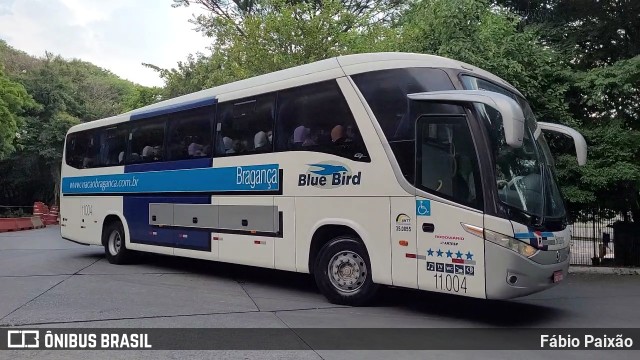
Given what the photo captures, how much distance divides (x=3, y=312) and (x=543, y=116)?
445 inches

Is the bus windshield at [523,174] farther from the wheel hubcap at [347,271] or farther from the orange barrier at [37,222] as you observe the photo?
the orange barrier at [37,222]

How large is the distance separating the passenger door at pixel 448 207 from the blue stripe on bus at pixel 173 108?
4777 millimetres

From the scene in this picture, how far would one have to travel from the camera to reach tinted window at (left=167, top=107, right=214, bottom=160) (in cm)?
1060

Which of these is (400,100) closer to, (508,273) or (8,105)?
(508,273)

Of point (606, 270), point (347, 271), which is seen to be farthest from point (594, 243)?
point (347, 271)

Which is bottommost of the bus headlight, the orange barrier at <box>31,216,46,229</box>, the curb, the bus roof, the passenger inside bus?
the curb

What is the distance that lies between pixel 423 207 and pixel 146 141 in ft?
23.5

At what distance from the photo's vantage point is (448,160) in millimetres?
7234

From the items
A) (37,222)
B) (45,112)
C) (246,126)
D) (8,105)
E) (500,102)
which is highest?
(45,112)

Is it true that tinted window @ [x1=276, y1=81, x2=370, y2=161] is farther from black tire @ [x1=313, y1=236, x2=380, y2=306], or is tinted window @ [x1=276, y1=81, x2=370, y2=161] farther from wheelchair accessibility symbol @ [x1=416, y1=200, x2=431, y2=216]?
black tire @ [x1=313, y1=236, x2=380, y2=306]

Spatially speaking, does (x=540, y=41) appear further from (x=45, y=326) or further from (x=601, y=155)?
(x=45, y=326)

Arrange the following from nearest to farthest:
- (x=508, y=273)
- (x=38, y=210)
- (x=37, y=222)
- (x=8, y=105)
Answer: (x=508, y=273) → (x=8, y=105) → (x=37, y=222) → (x=38, y=210)

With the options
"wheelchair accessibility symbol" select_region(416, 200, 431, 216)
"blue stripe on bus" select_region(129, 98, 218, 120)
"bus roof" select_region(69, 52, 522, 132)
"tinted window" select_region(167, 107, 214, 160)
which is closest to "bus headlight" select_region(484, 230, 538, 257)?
"wheelchair accessibility symbol" select_region(416, 200, 431, 216)

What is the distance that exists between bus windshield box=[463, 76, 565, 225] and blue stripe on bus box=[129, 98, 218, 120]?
5208 millimetres
